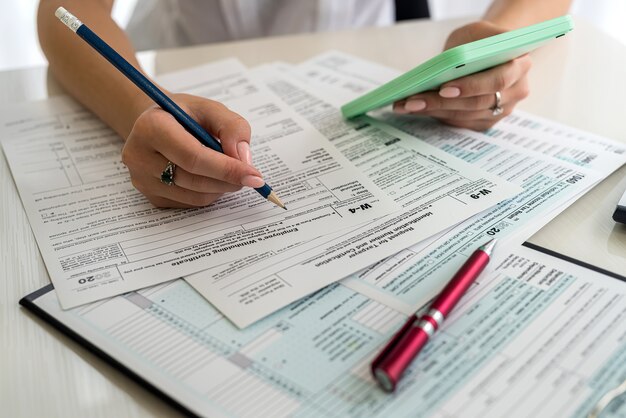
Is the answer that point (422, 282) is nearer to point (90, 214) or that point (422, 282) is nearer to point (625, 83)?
point (90, 214)

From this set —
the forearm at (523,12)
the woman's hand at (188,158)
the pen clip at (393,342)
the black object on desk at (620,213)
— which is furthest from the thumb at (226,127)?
the forearm at (523,12)

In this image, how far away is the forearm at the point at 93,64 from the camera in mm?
667

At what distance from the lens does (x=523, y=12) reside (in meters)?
0.83

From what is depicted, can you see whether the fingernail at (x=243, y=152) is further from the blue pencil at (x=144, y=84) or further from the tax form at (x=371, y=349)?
the tax form at (x=371, y=349)

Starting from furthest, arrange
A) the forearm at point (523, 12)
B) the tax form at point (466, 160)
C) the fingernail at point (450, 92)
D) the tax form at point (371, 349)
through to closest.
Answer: the forearm at point (523, 12)
the fingernail at point (450, 92)
the tax form at point (466, 160)
the tax form at point (371, 349)

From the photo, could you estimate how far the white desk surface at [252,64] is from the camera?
0.40 metres

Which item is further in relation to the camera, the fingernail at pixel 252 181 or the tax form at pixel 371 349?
the fingernail at pixel 252 181

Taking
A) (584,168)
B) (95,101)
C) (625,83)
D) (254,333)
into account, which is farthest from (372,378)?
(625,83)

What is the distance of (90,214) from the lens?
0.57m

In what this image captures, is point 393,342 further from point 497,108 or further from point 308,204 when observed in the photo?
point 497,108

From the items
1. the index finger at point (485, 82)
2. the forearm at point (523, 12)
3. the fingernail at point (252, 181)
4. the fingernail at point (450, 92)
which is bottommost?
the fingernail at point (252, 181)

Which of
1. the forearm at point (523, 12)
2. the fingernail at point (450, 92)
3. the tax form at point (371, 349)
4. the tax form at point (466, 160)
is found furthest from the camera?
the forearm at point (523, 12)

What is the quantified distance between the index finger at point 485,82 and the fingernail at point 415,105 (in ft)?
0.08

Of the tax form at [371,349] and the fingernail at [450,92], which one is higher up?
the fingernail at [450,92]
